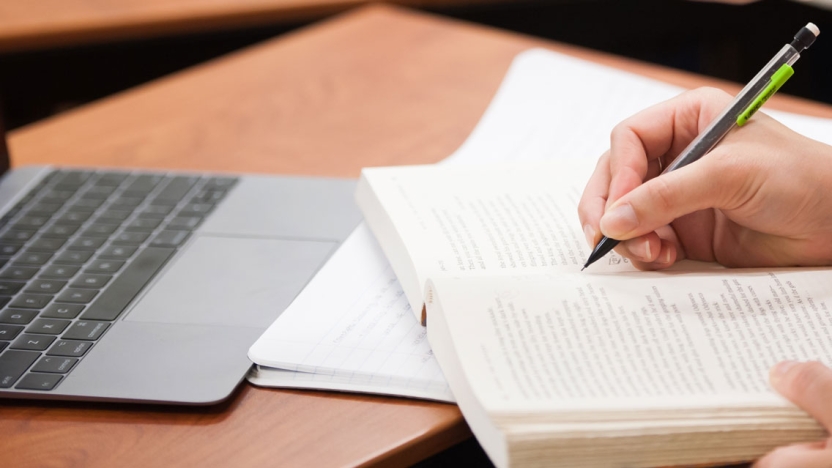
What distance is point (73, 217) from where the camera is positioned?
0.73 m

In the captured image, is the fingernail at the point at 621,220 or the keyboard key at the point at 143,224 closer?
the fingernail at the point at 621,220

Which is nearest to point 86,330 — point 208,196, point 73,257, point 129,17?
point 73,257

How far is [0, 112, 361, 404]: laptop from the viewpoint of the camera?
0.52m

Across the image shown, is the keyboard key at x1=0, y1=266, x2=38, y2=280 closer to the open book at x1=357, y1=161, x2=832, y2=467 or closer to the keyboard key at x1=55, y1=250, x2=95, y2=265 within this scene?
the keyboard key at x1=55, y1=250, x2=95, y2=265

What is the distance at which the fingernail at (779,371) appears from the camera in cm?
45

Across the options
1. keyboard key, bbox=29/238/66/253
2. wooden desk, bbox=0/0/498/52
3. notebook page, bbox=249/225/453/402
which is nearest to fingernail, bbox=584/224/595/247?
notebook page, bbox=249/225/453/402

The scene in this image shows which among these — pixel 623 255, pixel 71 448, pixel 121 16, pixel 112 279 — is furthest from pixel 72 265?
pixel 121 16

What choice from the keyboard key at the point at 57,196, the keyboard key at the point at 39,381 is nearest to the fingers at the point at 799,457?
the keyboard key at the point at 39,381

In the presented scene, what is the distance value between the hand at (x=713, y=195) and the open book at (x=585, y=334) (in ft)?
0.09

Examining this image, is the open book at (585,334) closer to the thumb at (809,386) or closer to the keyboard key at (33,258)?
the thumb at (809,386)

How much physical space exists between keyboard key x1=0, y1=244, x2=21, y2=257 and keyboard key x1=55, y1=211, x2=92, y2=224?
0.05 m

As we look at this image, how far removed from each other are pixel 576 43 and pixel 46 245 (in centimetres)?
124

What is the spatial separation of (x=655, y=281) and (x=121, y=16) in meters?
0.97

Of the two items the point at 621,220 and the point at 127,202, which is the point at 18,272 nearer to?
the point at 127,202
